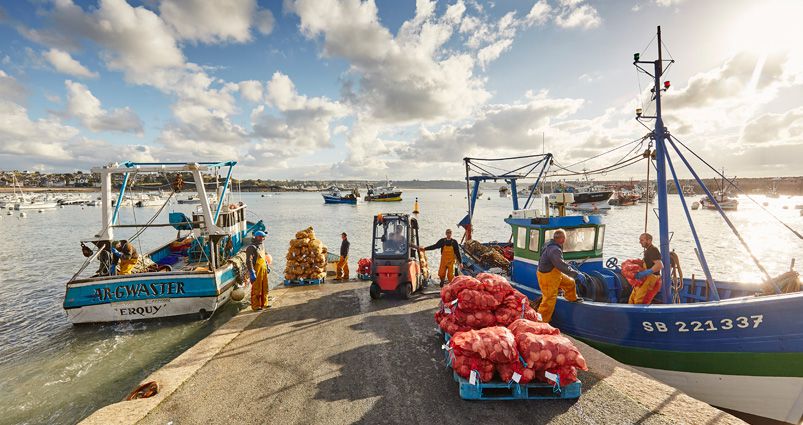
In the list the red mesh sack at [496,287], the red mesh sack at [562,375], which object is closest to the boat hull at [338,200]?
the red mesh sack at [496,287]

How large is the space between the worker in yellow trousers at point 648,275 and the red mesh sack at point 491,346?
421 centimetres

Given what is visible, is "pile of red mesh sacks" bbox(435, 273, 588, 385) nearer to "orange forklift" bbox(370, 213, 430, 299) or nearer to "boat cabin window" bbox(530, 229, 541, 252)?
"boat cabin window" bbox(530, 229, 541, 252)

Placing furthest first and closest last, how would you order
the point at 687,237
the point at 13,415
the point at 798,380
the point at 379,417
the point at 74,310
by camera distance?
the point at 687,237 → the point at 74,310 → the point at 13,415 → the point at 798,380 → the point at 379,417

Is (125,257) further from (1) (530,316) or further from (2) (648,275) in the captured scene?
(2) (648,275)

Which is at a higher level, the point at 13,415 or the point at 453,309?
the point at 453,309

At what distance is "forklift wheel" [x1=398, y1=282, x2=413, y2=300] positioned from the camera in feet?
31.6

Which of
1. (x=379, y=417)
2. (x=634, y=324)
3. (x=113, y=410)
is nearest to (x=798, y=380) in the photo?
(x=634, y=324)

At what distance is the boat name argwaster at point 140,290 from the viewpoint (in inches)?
382

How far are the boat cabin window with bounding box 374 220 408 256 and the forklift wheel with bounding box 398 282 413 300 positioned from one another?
0.90 meters

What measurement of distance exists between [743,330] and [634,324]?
1.47 meters

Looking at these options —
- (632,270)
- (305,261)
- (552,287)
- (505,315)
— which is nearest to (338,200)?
(305,261)

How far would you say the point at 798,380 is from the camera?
17.0ft

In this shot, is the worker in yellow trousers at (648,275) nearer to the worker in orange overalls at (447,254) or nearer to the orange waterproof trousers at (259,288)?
the worker in orange overalls at (447,254)

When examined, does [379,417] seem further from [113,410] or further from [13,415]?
[13,415]
